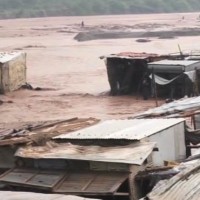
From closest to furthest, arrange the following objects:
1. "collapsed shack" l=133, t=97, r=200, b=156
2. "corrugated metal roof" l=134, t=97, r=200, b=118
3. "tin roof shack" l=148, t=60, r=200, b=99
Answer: "collapsed shack" l=133, t=97, r=200, b=156, "corrugated metal roof" l=134, t=97, r=200, b=118, "tin roof shack" l=148, t=60, r=200, b=99

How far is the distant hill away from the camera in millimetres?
95188

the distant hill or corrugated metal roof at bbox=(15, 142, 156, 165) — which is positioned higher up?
the distant hill

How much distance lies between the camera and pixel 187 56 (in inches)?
894

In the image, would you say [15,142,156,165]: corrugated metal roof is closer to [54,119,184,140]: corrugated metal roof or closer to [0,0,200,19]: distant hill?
[54,119,184,140]: corrugated metal roof

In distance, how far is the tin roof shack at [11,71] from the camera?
23.0 meters

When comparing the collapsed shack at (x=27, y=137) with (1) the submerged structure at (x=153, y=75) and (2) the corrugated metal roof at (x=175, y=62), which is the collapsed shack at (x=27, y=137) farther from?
(2) the corrugated metal roof at (x=175, y=62)

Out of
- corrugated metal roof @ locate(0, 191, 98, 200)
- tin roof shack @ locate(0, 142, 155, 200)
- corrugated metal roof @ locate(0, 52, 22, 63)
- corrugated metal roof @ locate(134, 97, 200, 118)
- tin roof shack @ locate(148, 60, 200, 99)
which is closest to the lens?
corrugated metal roof @ locate(0, 191, 98, 200)

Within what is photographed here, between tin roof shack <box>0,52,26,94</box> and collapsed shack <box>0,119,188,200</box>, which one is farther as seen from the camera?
tin roof shack <box>0,52,26,94</box>

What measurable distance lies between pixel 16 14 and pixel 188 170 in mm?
88013

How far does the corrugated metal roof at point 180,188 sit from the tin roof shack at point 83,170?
614mm

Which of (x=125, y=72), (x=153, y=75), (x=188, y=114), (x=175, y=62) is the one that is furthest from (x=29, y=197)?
(x=125, y=72)

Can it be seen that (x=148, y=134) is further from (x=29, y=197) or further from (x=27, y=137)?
(x=29, y=197)

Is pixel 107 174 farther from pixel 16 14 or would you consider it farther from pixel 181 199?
pixel 16 14

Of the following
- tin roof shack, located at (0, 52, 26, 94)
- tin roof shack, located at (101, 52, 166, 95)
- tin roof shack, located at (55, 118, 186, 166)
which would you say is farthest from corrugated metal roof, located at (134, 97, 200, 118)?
tin roof shack, located at (0, 52, 26, 94)
